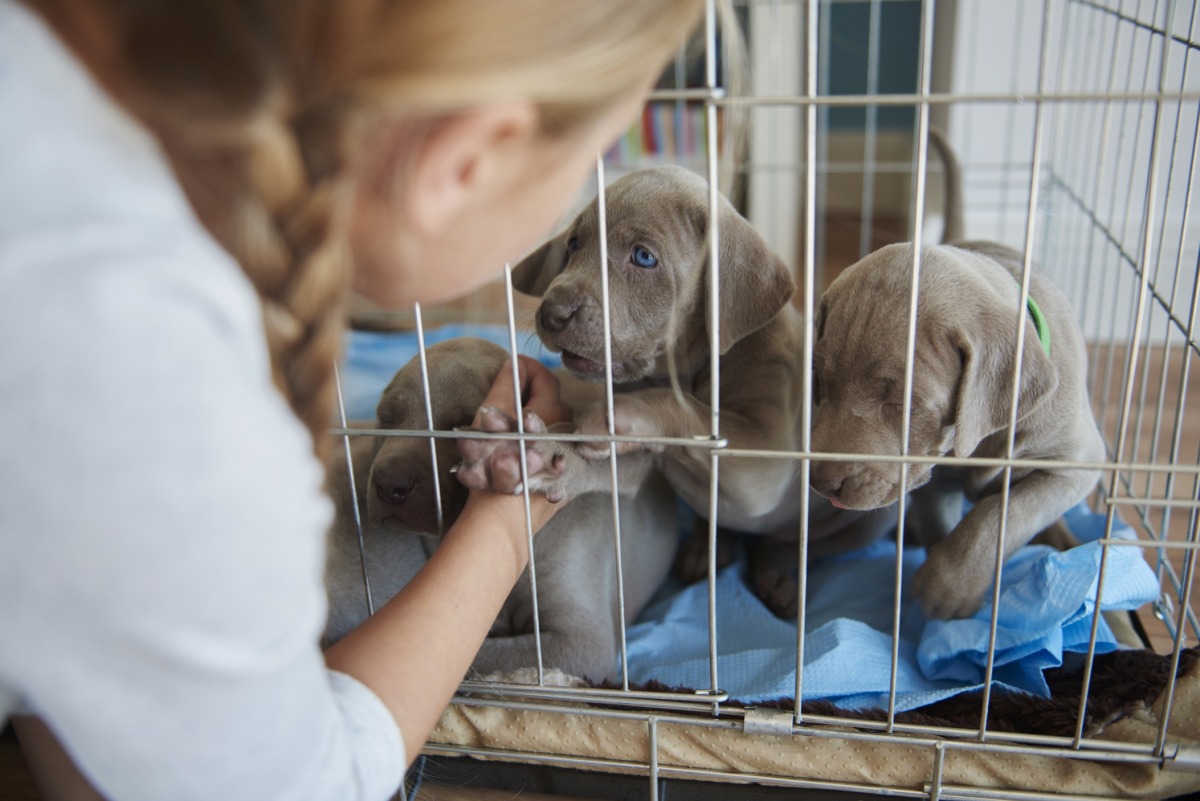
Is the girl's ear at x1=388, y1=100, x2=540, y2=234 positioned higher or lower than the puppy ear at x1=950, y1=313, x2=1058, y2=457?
higher

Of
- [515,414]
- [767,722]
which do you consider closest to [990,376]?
[767,722]

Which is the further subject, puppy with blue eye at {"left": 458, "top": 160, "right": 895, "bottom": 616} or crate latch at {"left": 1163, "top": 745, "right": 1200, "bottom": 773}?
puppy with blue eye at {"left": 458, "top": 160, "right": 895, "bottom": 616}

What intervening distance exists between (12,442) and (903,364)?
126 cm

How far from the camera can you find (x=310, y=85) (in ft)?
2.77

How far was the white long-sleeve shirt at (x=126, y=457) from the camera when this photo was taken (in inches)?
30.8

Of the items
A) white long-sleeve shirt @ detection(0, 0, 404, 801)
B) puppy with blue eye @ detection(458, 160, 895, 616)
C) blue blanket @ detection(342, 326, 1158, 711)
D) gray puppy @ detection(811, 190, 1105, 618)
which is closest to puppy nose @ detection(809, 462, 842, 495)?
gray puppy @ detection(811, 190, 1105, 618)

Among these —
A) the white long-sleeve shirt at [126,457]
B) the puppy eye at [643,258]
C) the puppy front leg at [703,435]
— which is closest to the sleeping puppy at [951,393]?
the puppy front leg at [703,435]

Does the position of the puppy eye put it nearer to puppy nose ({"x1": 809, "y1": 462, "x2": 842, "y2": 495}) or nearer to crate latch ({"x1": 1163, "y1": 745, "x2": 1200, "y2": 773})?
puppy nose ({"x1": 809, "y1": 462, "x2": 842, "y2": 495})

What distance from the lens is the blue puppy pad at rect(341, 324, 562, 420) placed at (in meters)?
2.82

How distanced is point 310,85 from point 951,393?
116cm

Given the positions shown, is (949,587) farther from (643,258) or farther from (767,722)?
(643,258)

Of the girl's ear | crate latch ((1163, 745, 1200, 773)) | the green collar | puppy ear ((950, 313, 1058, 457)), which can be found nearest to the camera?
the girl's ear

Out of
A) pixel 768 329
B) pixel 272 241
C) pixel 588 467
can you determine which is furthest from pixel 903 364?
pixel 272 241

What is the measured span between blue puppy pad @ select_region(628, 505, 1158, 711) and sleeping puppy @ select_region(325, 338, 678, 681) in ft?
0.40
